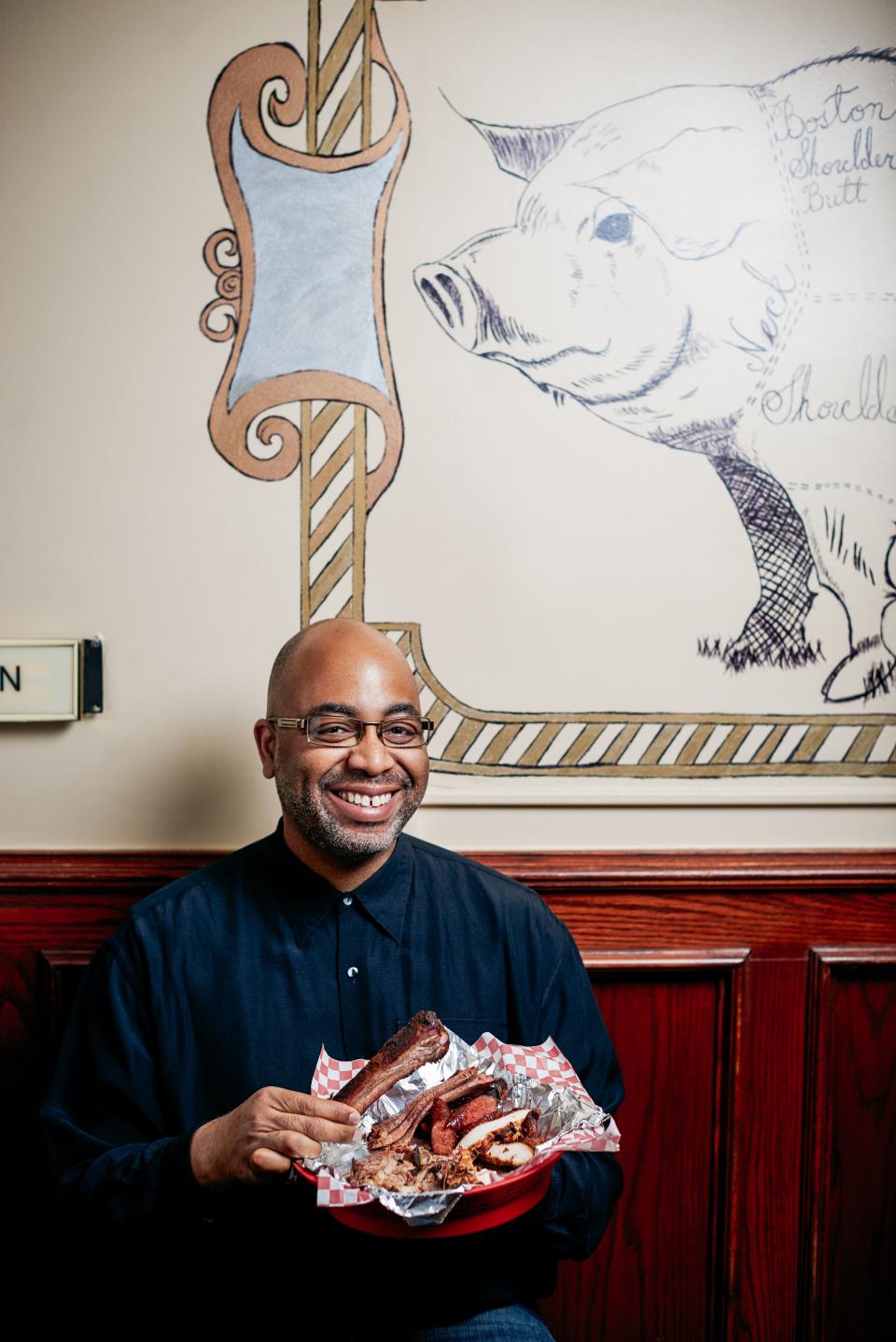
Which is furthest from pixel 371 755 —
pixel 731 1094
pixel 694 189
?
pixel 694 189

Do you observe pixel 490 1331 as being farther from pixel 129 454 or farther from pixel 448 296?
pixel 448 296

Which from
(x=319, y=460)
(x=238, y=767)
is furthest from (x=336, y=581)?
(x=238, y=767)

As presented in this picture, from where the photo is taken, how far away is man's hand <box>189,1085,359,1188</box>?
124cm

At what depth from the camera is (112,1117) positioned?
1.53 m

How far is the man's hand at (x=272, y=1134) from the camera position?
124cm

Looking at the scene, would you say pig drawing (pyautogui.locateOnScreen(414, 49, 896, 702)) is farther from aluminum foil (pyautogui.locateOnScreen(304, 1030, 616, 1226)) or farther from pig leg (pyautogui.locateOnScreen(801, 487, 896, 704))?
aluminum foil (pyautogui.locateOnScreen(304, 1030, 616, 1226))

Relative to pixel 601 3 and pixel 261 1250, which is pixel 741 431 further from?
pixel 261 1250

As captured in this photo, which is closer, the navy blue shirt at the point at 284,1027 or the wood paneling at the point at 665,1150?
the navy blue shirt at the point at 284,1027

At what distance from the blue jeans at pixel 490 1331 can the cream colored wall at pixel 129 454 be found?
866mm

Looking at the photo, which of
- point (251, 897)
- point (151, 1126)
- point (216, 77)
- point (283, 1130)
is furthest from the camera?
point (216, 77)

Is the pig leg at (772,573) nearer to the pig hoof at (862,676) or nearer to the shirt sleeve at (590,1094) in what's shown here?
the pig hoof at (862,676)

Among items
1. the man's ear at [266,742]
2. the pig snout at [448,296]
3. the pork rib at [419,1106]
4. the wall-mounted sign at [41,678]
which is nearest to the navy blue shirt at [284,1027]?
the man's ear at [266,742]

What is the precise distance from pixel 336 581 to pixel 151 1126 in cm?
101

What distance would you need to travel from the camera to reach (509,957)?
1698mm
